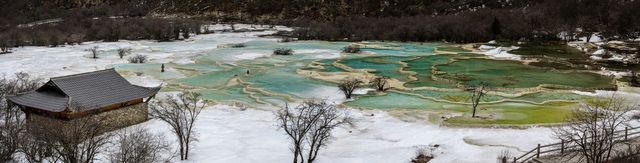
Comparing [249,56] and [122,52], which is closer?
[122,52]

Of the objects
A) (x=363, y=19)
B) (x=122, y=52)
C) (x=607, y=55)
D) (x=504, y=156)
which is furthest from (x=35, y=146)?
(x=363, y=19)

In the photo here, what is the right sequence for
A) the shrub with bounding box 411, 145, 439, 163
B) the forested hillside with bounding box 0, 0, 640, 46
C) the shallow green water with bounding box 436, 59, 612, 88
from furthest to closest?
the forested hillside with bounding box 0, 0, 640, 46
the shallow green water with bounding box 436, 59, 612, 88
the shrub with bounding box 411, 145, 439, 163

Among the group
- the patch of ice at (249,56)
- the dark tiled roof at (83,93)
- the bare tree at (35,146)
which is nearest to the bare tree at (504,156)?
the bare tree at (35,146)

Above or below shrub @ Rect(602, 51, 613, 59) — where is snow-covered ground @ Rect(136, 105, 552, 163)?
below

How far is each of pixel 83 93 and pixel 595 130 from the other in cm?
2377

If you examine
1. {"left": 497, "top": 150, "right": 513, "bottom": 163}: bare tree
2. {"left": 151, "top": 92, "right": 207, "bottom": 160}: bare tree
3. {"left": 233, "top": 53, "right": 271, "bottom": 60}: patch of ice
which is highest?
{"left": 233, "top": 53, "right": 271, "bottom": 60}: patch of ice

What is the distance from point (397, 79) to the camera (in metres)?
47.6

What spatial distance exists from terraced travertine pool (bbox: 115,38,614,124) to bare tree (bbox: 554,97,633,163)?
7.15 feet

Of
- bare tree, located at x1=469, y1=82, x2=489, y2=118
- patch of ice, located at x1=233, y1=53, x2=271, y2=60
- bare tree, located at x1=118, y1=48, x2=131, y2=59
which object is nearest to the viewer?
bare tree, located at x1=469, y1=82, x2=489, y2=118

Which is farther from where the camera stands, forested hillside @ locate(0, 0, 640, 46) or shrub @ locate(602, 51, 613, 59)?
forested hillside @ locate(0, 0, 640, 46)

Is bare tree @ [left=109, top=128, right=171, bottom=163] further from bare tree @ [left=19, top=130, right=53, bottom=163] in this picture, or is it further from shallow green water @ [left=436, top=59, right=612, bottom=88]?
shallow green water @ [left=436, top=59, right=612, bottom=88]

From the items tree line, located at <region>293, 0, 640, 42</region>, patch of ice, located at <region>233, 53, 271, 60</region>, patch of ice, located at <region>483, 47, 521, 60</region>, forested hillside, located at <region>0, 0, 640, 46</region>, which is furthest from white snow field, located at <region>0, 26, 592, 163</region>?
forested hillside, located at <region>0, 0, 640, 46</region>

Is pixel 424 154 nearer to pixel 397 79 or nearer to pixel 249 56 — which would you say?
pixel 397 79

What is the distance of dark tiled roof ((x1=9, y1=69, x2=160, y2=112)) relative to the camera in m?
28.7
